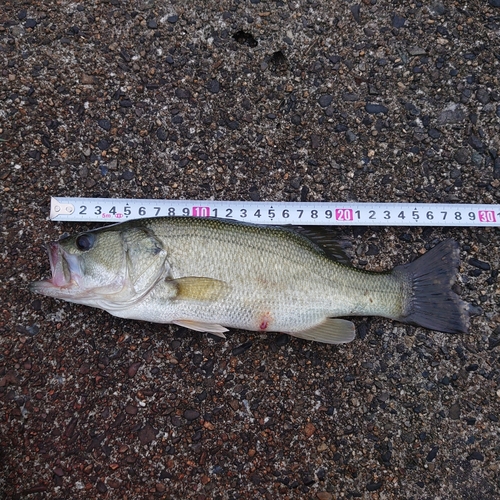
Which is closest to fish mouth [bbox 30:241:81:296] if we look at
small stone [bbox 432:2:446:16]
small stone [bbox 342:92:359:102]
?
small stone [bbox 342:92:359:102]

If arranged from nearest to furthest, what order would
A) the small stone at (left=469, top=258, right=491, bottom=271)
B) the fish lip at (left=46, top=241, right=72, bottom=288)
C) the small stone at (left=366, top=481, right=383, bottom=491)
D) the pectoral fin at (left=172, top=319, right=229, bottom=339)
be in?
the fish lip at (left=46, top=241, right=72, bottom=288)
the pectoral fin at (left=172, top=319, right=229, bottom=339)
the small stone at (left=366, top=481, right=383, bottom=491)
the small stone at (left=469, top=258, right=491, bottom=271)

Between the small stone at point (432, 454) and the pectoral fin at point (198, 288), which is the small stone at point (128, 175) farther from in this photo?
the small stone at point (432, 454)

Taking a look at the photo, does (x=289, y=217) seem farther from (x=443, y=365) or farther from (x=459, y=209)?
(x=443, y=365)

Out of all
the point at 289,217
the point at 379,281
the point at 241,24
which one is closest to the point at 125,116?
the point at 241,24

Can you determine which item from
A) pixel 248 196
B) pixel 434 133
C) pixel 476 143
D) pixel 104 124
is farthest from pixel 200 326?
pixel 476 143

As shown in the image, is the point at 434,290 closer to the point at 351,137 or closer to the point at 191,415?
the point at 351,137

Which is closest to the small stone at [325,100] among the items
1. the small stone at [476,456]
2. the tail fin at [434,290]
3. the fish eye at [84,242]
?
the tail fin at [434,290]

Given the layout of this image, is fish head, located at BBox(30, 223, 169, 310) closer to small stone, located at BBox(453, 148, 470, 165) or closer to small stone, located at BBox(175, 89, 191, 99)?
small stone, located at BBox(175, 89, 191, 99)

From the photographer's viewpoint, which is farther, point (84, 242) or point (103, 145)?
point (103, 145)
